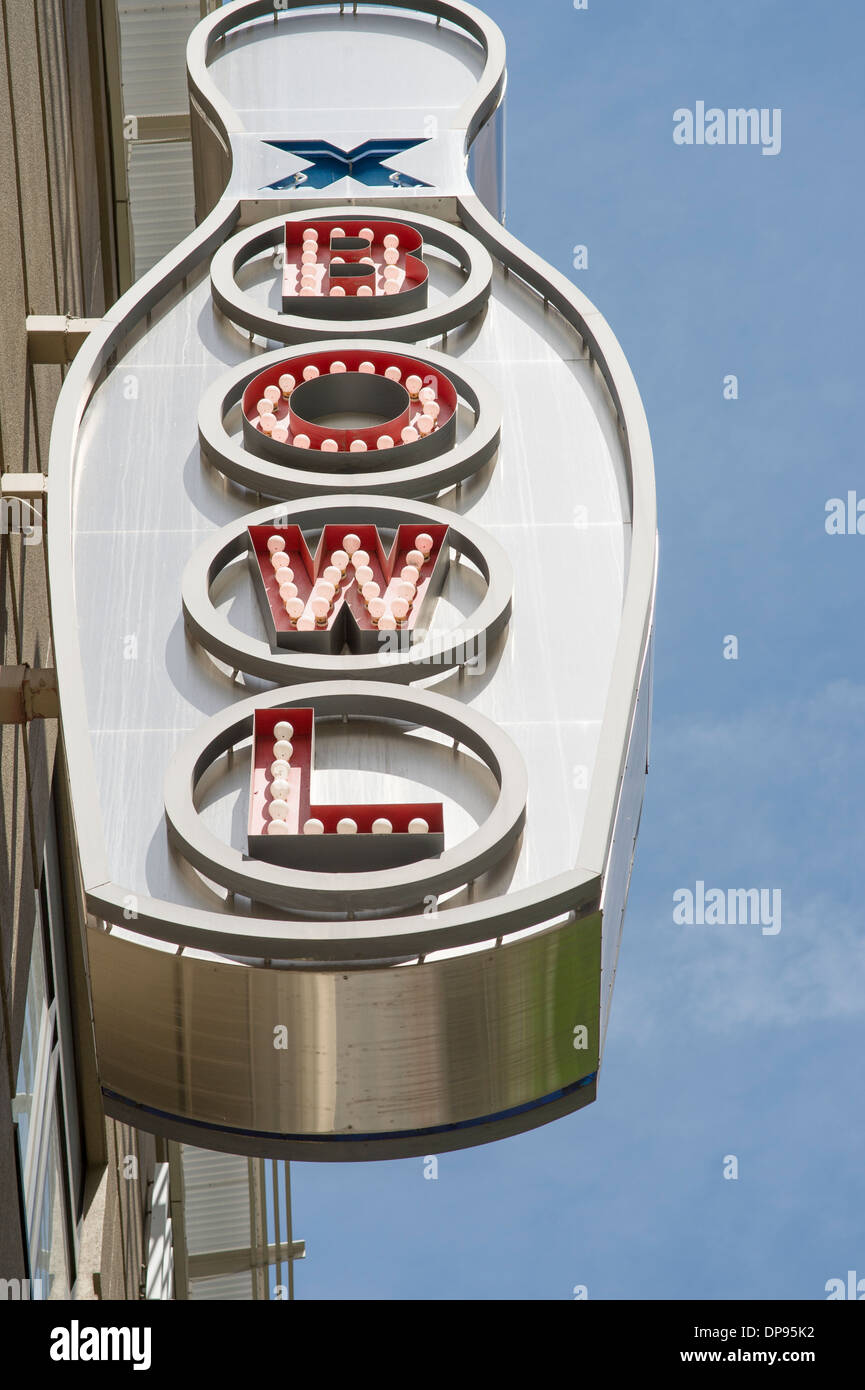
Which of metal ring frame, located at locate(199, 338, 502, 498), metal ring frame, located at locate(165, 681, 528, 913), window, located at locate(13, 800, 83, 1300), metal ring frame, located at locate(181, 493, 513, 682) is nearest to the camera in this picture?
metal ring frame, located at locate(165, 681, 528, 913)

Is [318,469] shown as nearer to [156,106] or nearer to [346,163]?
[346,163]

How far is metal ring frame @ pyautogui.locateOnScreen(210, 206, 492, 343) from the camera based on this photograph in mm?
14102

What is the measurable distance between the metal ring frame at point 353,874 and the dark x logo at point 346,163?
694cm

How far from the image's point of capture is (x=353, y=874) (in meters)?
9.76

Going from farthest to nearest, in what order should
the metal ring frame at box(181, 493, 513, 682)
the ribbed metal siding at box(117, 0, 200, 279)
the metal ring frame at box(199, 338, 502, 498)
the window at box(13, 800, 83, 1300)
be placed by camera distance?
the ribbed metal siding at box(117, 0, 200, 279), the window at box(13, 800, 83, 1300), the metal ring frame at box(199, 338, 502, 498), the metal ring frame at box(181, 493, 513, 682)

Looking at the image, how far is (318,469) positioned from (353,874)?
402 centimetres

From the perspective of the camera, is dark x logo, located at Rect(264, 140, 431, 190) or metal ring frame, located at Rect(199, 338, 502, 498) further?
dark x logo, located at Rect(264, 140, 431, 190)

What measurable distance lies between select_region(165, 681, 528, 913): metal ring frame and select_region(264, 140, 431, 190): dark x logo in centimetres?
694

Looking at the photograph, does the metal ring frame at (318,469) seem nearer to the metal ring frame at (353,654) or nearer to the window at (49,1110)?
the metal ring frame at (353,654)

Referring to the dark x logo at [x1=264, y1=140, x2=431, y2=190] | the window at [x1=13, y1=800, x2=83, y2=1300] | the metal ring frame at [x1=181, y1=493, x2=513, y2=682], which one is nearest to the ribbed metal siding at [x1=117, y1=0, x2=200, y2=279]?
the dark x logo at [x1=264, y1=140, x2=431, y2=190]

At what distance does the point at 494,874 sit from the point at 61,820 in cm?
762

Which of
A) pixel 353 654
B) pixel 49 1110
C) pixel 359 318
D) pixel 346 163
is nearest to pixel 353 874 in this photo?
pixel 353 654

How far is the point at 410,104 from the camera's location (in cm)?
1719

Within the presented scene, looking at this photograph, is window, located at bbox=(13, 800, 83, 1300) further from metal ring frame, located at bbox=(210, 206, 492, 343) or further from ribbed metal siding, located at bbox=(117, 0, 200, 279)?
ribbed metal siding, located at bbox=(117, 0, 200, 279)
